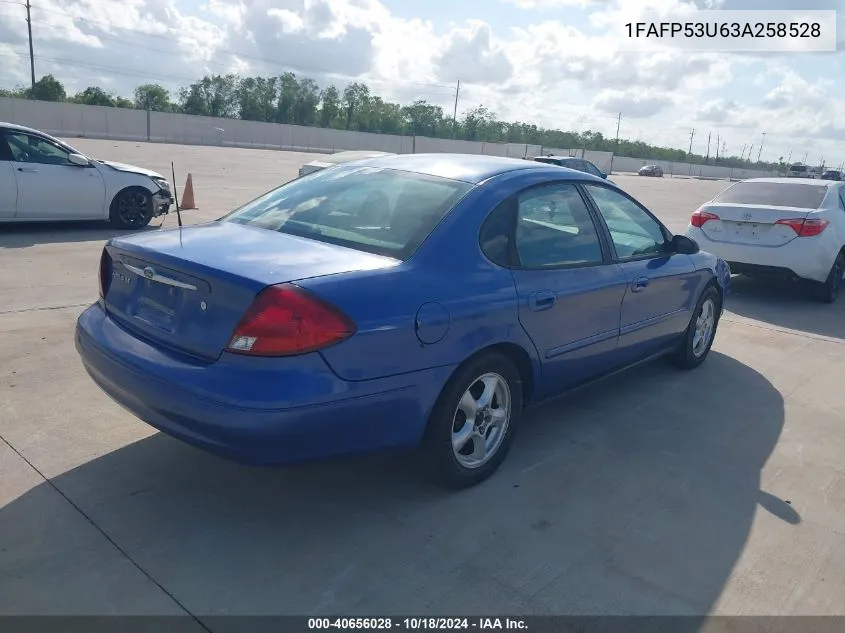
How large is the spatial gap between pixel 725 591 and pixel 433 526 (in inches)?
49.2

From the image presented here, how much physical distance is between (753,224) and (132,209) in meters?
8.67

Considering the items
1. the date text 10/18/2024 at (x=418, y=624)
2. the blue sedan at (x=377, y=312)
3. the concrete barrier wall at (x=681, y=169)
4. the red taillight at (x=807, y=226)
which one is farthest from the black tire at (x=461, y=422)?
the concrete barrier wall at (x=681, y=169)

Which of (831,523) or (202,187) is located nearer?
(831,523)

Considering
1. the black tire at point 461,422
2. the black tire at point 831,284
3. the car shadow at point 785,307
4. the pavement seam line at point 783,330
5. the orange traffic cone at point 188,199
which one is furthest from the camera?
the orange traffic cone at point 188,199

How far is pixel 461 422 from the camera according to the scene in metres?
3.59

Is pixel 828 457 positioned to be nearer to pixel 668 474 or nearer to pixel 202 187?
pixel 668 474

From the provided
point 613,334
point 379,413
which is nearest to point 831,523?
point 613,334

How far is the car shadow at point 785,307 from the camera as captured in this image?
7.77m

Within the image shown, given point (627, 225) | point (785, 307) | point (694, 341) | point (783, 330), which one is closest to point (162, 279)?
point (627, 225)

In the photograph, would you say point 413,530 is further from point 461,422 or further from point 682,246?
point 682,246

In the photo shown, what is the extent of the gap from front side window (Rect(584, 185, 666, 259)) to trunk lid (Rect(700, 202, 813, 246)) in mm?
4125

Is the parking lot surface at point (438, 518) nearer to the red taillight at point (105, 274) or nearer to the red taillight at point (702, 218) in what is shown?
the red taillight at point (105, 274)

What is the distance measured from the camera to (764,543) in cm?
337

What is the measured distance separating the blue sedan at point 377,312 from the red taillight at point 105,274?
0.01m
